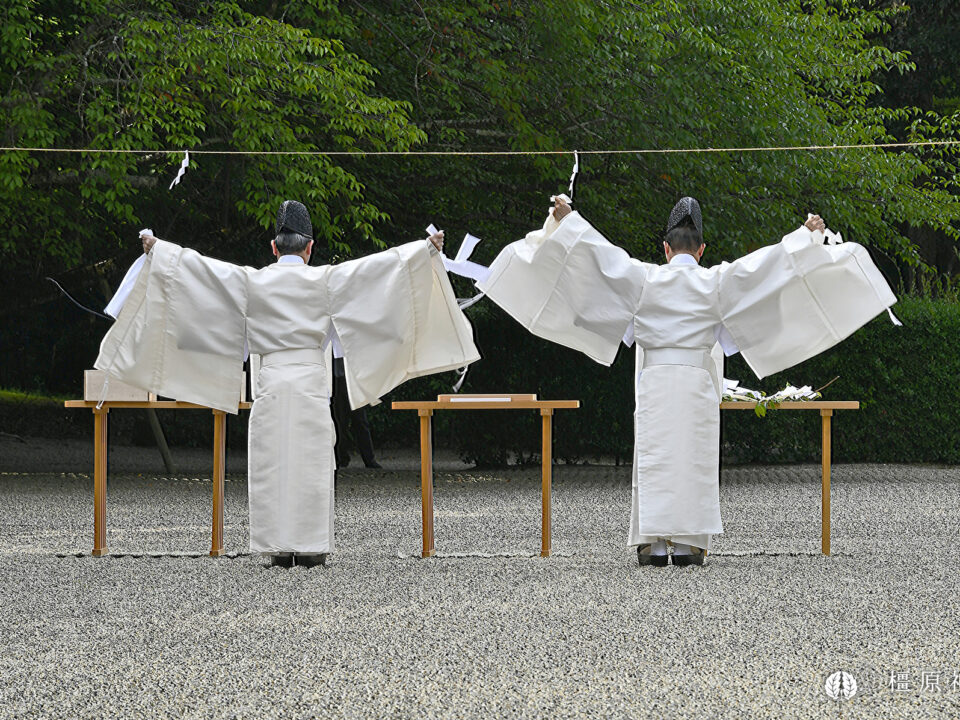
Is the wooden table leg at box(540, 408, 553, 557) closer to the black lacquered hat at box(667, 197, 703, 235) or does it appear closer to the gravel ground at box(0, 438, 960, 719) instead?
the gravel ground at box(0, 438, 960, 719)

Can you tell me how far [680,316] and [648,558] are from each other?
3.85 feet

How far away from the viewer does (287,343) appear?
6.27 m

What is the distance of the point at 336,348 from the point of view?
21.8ft

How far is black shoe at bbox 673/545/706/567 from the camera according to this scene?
6.12 metres

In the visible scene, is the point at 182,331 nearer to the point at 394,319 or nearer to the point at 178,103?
the point at 394,319

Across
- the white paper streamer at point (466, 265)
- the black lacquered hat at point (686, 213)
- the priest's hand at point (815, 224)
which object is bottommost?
the white paper streamer at point (466, 265)

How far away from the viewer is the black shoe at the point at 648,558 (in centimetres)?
614

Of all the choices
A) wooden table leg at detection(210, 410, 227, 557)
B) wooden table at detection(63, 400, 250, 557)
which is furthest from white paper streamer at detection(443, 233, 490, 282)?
wooden table leg at detection(210, 410, 227, 557)

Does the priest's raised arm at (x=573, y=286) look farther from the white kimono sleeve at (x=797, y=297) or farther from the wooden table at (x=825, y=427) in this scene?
the wooden table at (x=825, y=427)

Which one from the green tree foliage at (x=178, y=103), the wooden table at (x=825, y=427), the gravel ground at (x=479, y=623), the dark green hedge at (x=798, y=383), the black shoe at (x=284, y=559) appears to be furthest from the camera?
the dark green hedge at (x=798, y=383)

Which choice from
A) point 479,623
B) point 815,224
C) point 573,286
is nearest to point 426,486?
point 573,286

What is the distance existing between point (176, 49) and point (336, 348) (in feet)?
12.5

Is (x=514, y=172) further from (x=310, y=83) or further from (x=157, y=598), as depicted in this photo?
(x=157, y=598)

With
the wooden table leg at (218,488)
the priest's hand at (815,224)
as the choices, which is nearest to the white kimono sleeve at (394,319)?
the wooden table leg at (218,488)
